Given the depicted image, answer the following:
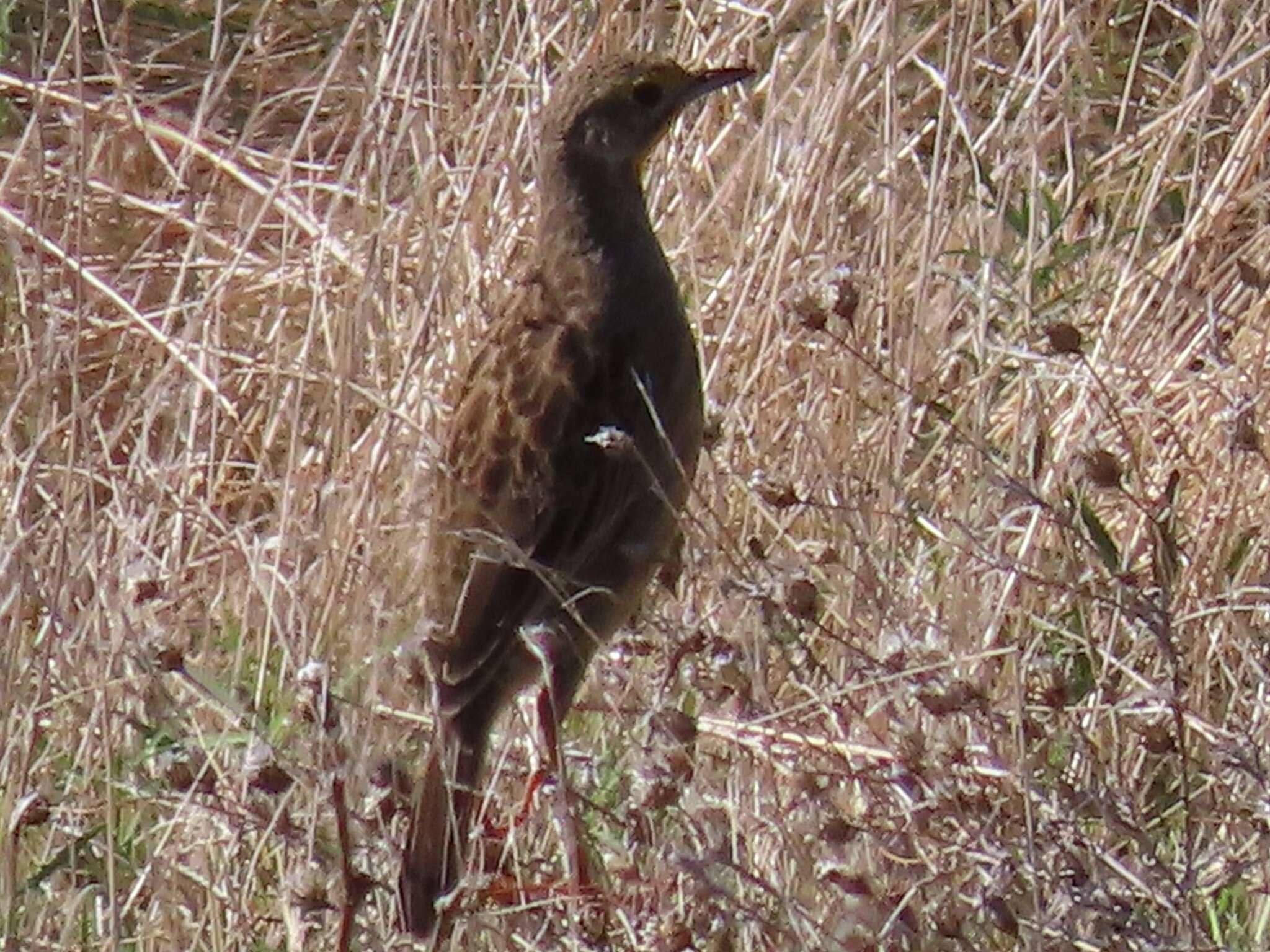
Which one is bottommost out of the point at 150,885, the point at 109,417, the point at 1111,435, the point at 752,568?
the point at 109,417

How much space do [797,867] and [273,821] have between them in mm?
642

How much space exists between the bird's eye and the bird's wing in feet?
1.39

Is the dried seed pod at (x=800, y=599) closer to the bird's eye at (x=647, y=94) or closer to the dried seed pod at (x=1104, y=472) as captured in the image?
the dried seed pod at (x=1104, y=472)

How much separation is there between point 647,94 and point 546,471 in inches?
26.8

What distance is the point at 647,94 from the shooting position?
4570 millimetres

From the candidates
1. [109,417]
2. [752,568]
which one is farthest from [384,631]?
[109,417]

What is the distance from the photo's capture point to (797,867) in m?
3.39

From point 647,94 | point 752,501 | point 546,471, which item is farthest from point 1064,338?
point 647,94

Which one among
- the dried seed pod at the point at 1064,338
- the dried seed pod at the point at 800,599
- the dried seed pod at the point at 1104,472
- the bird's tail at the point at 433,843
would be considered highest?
the dried seed pod at the point at 1064,338

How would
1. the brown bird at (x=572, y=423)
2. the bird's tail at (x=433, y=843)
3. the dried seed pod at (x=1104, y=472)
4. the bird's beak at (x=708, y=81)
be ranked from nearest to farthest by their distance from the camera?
the dried seed pod at (x=1104, y=472) < the bird's tail at (x=433, y=843) < the brown bird at (x=572, y=423) < the bird's beak at (x=708, y=81)

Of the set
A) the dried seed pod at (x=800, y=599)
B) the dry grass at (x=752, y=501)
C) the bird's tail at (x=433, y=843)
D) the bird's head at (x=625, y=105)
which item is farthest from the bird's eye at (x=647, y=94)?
the dried seed pod at (x=800, y=599)

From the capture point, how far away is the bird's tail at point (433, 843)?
3.64m

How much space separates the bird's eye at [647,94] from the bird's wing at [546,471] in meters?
0.42

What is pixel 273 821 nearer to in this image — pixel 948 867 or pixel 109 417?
pixel 948 867
